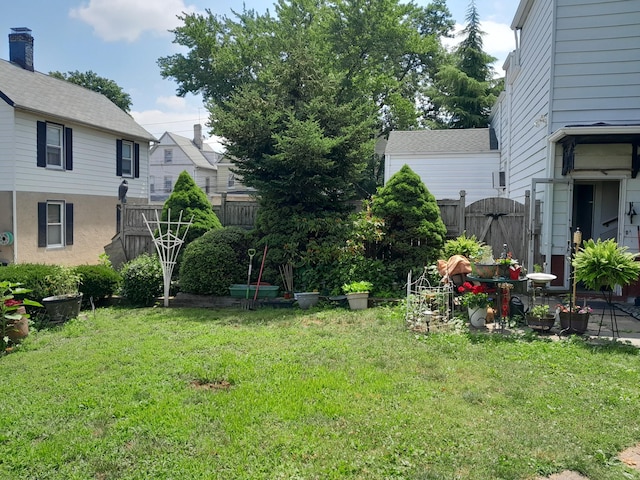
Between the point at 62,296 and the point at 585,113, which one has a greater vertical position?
the point at 585,113

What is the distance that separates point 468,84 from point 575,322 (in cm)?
2100

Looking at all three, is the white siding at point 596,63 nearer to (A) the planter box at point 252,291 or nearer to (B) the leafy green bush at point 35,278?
(A) the planter box at point 252,291

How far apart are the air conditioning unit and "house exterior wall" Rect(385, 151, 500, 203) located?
0.71 metres

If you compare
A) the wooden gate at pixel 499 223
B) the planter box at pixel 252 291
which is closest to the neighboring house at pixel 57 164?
the planter box at pixel 252 291

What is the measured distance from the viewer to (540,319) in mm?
6000

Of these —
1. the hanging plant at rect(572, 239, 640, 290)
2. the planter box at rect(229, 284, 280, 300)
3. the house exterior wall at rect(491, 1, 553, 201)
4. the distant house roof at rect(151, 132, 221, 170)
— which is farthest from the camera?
the distant house roof at rect(151, 132, 221, 170)

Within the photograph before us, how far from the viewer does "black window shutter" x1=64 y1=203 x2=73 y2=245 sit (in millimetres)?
14158

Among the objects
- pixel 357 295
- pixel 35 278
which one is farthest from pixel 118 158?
pixel 357 295

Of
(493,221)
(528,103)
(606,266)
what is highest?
(528,103)

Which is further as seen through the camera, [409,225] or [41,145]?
[41,145]

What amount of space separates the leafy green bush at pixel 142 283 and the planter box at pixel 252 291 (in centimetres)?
147

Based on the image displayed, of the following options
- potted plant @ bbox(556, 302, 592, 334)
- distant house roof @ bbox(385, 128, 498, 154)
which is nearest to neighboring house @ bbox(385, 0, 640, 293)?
potted plant @ bbox(556, 302, 592, 334)

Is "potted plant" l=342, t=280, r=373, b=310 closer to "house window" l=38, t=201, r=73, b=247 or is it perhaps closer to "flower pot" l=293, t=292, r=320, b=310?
"flower pot" l=293, t=292, r=320, b=310

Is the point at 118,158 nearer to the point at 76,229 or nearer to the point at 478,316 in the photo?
the point at 76,229
